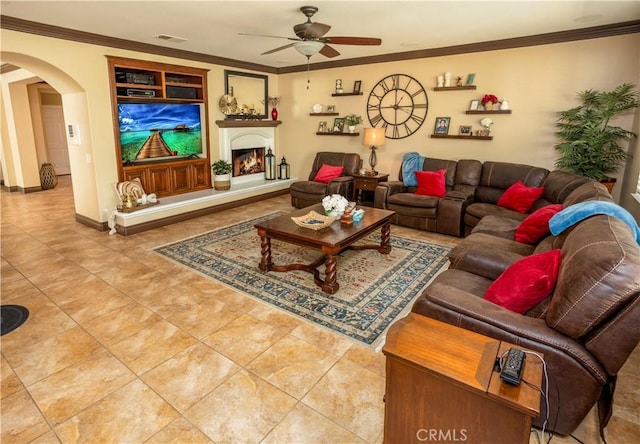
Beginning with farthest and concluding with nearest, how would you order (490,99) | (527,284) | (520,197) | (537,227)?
(490,99)
(520,197)
(537,227)
(527,284)

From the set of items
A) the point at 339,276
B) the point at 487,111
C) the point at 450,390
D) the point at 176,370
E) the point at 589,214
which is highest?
the point at 487,111

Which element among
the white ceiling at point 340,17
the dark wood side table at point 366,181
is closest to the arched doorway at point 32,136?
the white ceiling at point 340,17

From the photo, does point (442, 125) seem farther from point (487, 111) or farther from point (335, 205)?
point (335, 205)

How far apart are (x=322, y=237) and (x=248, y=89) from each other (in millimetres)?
4958

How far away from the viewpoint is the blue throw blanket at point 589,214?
2137 mm

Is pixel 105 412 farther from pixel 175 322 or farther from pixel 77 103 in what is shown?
pixel 77 103

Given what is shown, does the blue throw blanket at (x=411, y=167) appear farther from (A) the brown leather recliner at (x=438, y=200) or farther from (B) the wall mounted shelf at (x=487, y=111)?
(B) the wall mounted shelf at (x=487, y=111)

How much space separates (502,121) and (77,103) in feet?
20.2

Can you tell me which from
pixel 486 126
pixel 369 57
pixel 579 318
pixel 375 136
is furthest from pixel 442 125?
pixel 579 318

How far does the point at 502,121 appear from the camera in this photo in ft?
17.3

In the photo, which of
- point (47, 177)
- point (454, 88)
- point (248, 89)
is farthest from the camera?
point (47, 177)

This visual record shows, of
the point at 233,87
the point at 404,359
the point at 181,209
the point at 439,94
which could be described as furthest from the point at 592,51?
the point at 181,209

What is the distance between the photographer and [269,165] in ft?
25.5

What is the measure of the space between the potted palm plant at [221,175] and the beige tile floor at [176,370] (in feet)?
9.71
